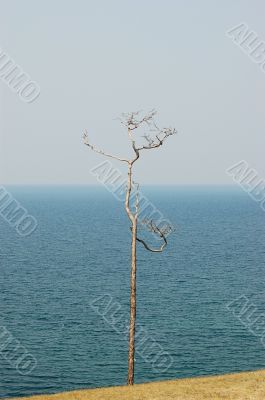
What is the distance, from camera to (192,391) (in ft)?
102

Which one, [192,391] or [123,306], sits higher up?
[123,306]

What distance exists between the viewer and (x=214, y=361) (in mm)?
59000

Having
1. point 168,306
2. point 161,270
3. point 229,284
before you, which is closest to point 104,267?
point 161,270

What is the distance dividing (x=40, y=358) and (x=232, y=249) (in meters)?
93.3

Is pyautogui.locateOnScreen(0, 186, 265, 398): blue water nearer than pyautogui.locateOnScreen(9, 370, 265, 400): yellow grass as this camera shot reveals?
No

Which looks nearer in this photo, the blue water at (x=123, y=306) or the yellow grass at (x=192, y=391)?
the yellow grass at (x=192, y=391)

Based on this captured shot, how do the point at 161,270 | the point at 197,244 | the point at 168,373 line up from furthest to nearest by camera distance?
1. the point at 197,244
2. the point at 161,270
3. the point at 168,373

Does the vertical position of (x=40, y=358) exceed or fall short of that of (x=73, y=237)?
it falls short

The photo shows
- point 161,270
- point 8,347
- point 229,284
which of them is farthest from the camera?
point 161,270

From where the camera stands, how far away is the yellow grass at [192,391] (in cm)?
2998

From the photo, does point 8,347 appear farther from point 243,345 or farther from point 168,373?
point 243,345

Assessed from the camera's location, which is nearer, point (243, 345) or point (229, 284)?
point (243, 345)

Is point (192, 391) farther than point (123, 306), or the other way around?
point (123, 306)

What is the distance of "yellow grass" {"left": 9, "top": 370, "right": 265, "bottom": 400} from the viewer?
29984 mm
